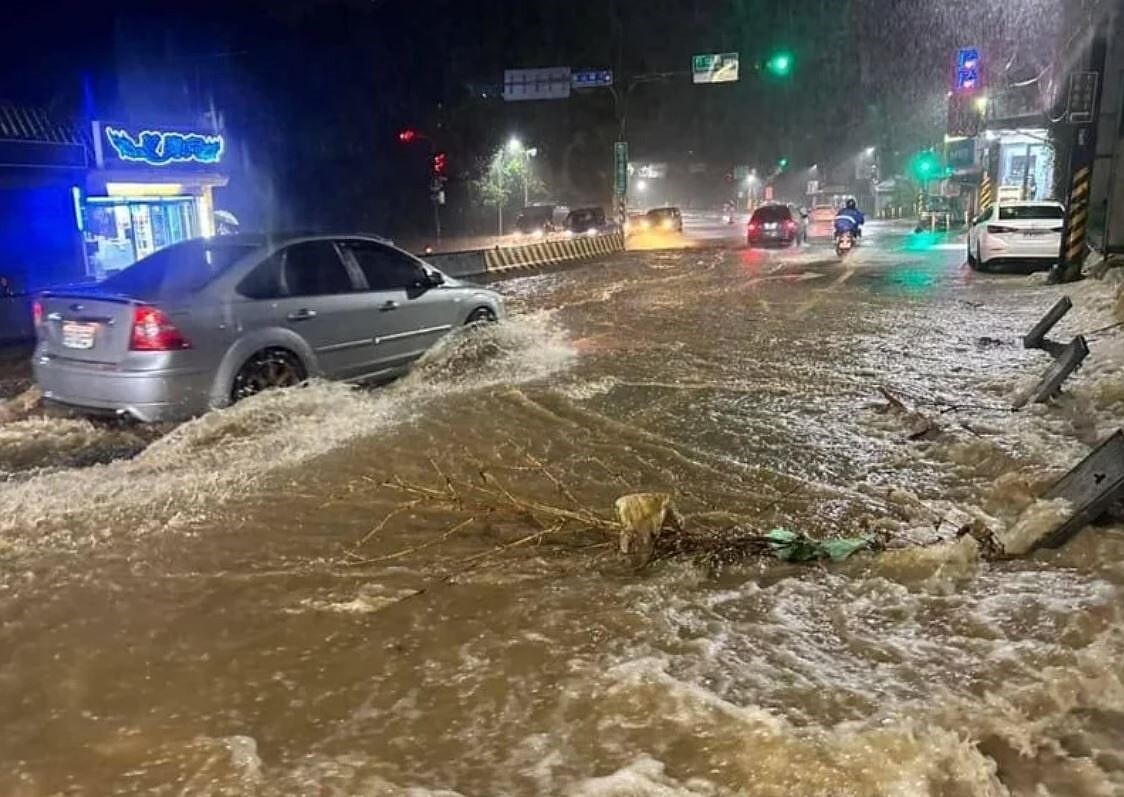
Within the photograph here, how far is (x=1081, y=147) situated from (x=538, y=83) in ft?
63.4

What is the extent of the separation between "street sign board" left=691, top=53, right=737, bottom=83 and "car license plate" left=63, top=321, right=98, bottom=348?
2615 cm

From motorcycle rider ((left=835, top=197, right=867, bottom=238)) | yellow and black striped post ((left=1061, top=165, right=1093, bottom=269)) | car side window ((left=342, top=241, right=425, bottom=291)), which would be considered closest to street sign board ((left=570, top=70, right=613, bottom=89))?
motorcycle rider ((left=835, top=197, right=867, bottom=238))

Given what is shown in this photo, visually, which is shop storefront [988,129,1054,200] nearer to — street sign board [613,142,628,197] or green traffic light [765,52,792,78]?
green traffic light [765,52,792,78]

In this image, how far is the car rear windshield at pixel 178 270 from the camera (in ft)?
22.9

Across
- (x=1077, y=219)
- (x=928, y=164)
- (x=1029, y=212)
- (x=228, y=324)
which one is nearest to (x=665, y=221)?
(x=928, y=164)

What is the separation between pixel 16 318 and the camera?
1285 centimetres

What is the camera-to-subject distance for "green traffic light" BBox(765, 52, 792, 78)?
83.7 feet

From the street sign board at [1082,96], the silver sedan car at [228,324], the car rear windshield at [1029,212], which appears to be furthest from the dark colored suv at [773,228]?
the silver sedan car at [228,324]

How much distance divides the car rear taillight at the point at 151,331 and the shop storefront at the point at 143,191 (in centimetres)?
1421

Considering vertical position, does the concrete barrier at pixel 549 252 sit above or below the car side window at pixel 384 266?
below

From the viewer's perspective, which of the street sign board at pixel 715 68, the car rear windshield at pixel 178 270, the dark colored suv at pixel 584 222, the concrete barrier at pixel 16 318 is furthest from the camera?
the dark colored suv at pixel 584 222

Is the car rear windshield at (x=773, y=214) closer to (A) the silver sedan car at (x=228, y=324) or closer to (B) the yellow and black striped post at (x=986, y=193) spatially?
(B) the yellow and black striped post at (x=986, y=193)

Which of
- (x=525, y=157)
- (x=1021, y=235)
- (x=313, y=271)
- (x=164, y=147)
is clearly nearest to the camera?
(x=313, y=271)

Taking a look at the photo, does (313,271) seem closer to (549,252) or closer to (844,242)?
(549,252)
